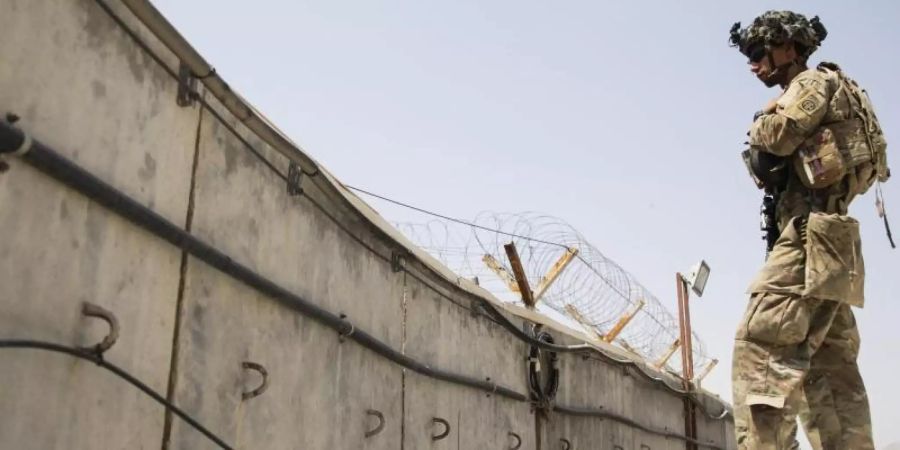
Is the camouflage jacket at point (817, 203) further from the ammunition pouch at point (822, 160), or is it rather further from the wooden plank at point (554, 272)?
the wooden plank at point (554, 272)

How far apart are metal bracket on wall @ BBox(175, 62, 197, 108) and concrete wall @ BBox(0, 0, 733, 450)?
26mm

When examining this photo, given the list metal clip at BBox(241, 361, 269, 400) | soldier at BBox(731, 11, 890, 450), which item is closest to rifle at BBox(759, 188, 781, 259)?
soldier at BBox(731, 11, 890, 450)

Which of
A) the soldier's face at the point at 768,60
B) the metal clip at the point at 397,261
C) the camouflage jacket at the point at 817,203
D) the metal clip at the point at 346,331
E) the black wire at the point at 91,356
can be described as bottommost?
the black wire at the point at 91,356

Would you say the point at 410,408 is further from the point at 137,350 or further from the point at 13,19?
the point at 13,19

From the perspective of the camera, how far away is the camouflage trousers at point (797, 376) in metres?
3.47

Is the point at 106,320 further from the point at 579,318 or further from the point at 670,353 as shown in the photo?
the point at 670,353

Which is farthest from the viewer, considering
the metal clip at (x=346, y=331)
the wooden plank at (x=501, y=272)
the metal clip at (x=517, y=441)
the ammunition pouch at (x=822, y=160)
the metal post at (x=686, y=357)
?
the metal post at (x=686, y=357)

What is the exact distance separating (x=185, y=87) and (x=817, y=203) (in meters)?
2.62

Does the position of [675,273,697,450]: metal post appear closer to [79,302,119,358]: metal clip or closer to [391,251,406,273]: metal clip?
[391,251,406,273]: metal clip

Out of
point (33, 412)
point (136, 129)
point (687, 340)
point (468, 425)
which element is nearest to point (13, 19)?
point (136, 129)

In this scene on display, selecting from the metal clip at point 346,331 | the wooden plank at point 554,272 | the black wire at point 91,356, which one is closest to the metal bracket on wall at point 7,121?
the black wire at point 91,356

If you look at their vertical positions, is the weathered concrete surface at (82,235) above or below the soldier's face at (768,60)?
below

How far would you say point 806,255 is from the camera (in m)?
3.62

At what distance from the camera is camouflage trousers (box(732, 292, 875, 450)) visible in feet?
11.4
